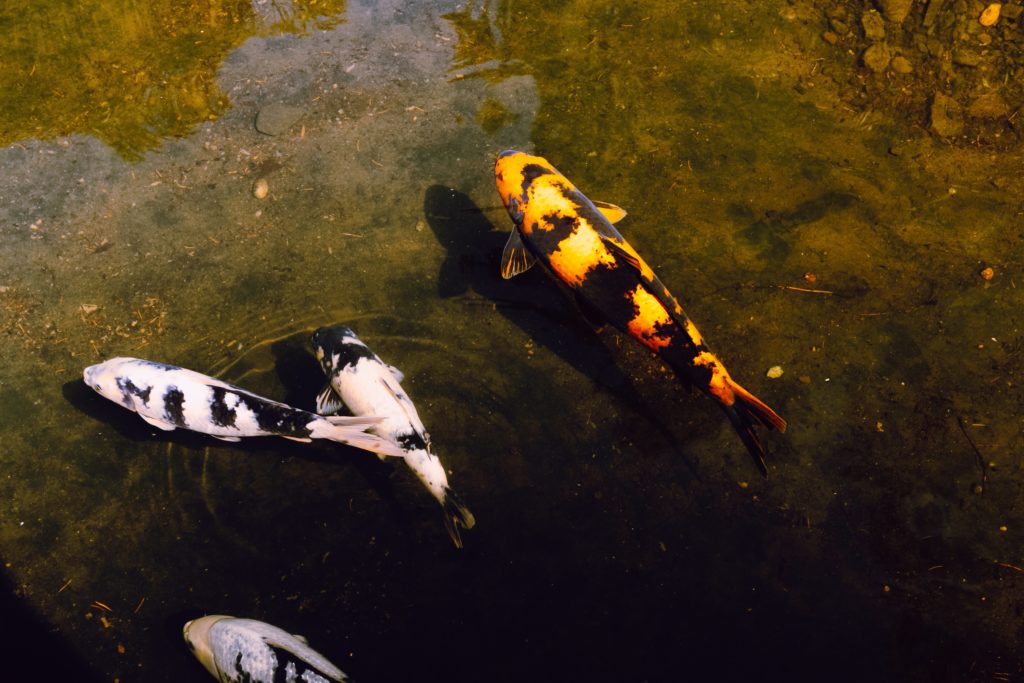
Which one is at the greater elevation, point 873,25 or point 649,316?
point 873,25

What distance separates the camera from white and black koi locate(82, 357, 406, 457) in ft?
16.0

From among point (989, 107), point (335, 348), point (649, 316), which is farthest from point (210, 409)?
point (989, 107)

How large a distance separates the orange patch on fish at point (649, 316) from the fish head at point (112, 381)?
388 centimetres

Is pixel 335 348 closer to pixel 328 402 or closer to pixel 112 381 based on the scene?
pixel 328 402

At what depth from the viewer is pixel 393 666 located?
15.5ft

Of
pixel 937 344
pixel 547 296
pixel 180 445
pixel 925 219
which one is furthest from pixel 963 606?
pixel 180 445

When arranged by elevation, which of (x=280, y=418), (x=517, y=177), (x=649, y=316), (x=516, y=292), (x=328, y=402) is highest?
(x=517, y=177)

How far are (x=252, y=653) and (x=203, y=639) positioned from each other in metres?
0.44

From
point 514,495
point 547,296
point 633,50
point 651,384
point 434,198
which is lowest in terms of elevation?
point 514,495

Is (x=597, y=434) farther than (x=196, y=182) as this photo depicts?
No

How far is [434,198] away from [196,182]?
2.25m

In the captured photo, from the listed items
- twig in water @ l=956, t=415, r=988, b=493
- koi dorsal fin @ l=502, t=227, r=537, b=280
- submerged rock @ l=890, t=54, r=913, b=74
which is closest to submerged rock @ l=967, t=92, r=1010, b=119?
submerged rock @ l=890, t=54, r=913, b=74

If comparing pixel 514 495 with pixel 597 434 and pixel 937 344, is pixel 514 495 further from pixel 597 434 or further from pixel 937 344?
pixel 937 344

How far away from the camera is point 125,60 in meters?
6.77
